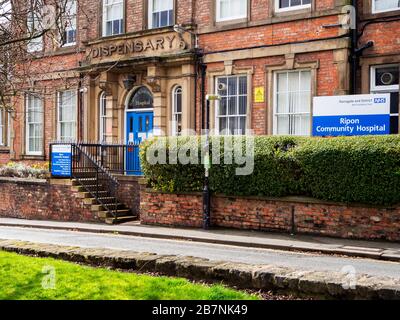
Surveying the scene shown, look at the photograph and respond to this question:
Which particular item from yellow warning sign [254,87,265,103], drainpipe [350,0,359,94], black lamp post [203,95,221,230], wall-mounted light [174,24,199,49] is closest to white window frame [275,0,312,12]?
drainpipe [350,0,359,94]

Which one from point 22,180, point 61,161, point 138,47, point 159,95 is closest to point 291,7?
point 159,95

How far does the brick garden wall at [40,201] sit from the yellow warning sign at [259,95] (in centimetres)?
653

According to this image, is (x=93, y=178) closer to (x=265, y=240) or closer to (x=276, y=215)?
(x=276, y=215)

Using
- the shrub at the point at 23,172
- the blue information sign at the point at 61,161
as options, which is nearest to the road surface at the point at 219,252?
the blue information sign at the point at 61,161

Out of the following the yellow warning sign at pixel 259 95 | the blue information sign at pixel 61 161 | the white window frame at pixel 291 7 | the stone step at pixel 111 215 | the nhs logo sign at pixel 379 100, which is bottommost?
the stone step at pixel 111 215

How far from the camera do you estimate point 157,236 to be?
1512 centimetres

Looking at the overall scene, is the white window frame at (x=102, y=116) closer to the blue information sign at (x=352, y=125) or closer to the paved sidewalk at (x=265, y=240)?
the paved sidewalk at (x=265, y=240)

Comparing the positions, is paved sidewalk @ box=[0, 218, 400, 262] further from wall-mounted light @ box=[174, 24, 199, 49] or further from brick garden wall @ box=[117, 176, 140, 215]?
wall-mounted light @ box=[174, 24, 199, 49]

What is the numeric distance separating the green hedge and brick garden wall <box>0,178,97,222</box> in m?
4.03

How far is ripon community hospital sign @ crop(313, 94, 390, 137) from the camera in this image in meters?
14.9

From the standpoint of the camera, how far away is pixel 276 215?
1486 cm

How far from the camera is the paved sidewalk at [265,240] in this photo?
12.1 m

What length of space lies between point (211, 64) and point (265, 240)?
8392 millimetres
